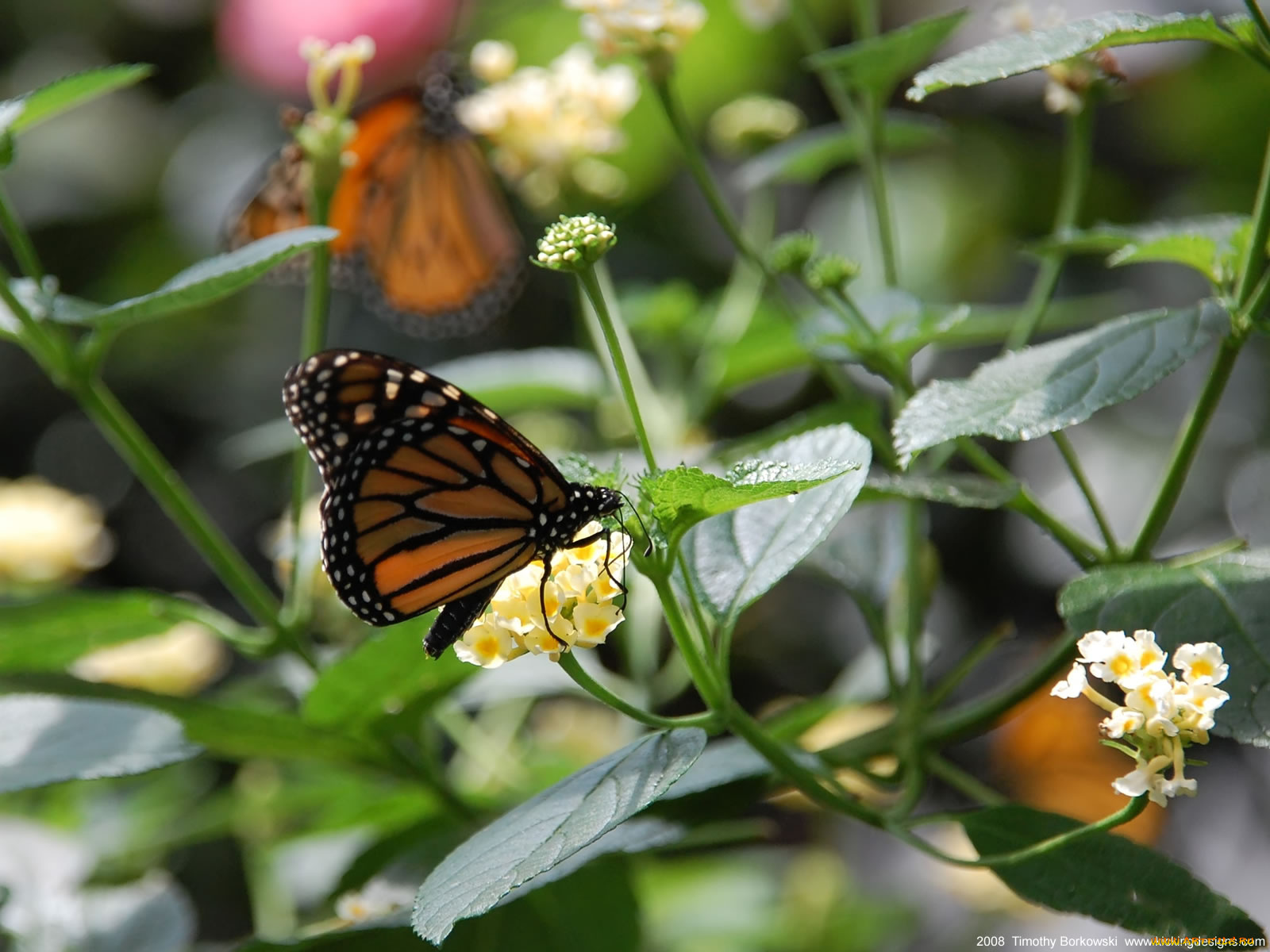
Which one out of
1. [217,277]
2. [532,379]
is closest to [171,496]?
[217,277]

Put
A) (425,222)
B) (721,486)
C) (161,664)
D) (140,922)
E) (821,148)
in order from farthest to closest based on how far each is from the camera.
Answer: (425,222) < (161,664) < (821,148) < (140,922) < (721,486)

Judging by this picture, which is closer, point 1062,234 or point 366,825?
point 1062,234

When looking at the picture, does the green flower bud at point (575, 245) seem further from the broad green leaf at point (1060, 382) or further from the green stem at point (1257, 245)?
the green stem at point (1257, 245)

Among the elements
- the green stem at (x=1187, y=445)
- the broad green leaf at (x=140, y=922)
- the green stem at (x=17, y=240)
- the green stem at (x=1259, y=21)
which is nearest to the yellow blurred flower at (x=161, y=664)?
the broad green leaf at (x=140, y=922)

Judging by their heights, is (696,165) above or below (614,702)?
above

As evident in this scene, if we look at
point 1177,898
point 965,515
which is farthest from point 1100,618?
point 965,515

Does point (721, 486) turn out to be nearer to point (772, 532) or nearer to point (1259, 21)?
point (772, 532)

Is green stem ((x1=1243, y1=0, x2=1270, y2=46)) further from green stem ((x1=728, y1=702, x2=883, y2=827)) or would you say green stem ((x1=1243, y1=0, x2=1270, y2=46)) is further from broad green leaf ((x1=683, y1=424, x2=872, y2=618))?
→ green stem ((x1=728, y1=702, x2=883, y2=827))

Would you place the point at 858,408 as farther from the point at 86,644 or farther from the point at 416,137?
the point at 416,137
